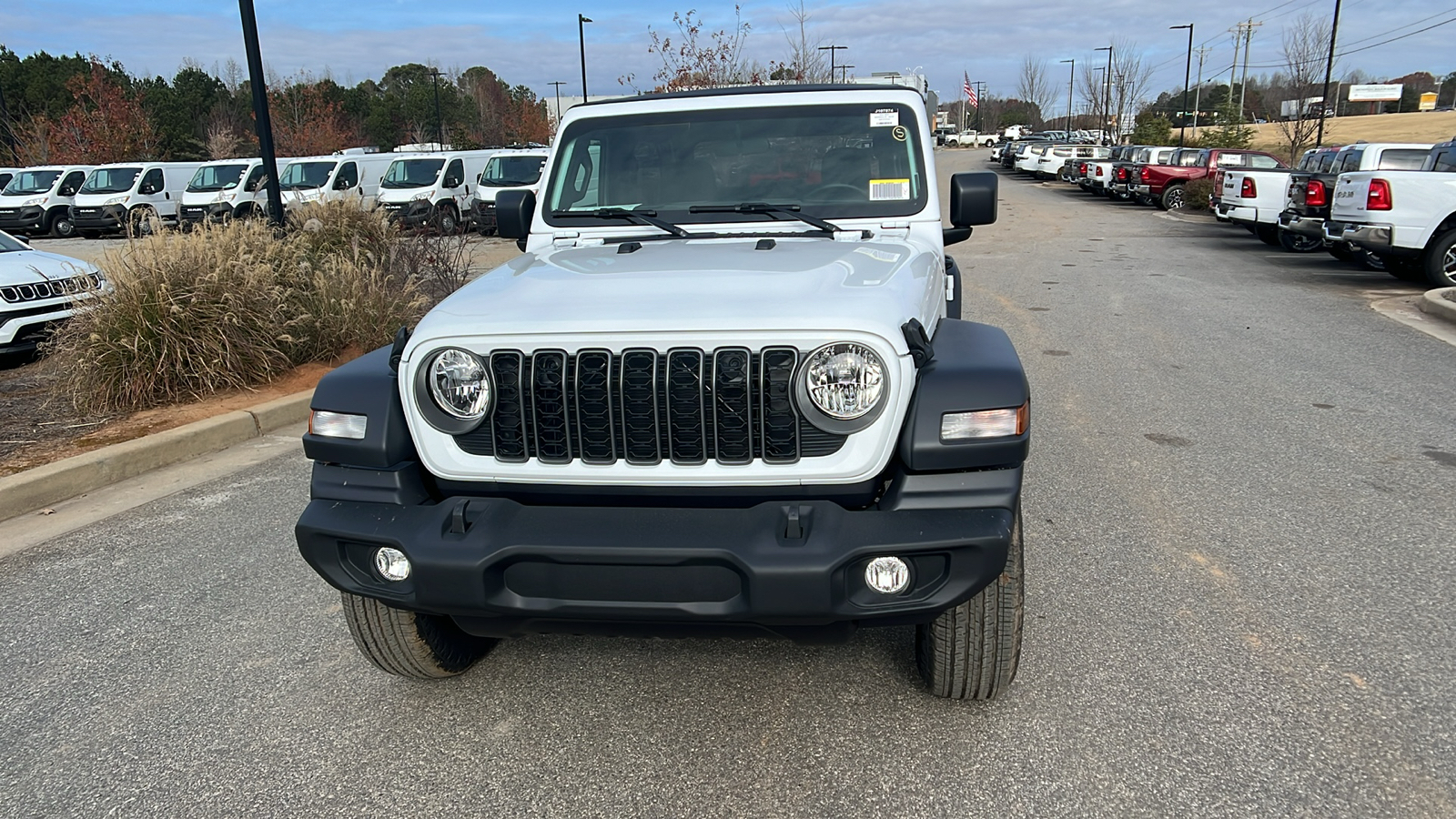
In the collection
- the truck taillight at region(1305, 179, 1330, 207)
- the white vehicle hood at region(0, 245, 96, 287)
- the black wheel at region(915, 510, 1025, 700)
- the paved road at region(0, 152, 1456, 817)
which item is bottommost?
the paved road at region(0, 152, 1456, 817)

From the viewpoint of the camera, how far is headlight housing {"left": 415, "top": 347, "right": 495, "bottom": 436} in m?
2.70

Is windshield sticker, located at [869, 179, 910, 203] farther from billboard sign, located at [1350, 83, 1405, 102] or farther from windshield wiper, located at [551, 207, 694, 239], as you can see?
billboard sign, located at [1350, 83, 1405, 102]

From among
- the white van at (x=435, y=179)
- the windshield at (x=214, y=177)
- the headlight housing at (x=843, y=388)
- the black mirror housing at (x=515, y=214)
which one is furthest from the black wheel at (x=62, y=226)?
the headlight housing at (x=843, y=388)

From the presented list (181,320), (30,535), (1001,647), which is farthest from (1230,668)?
(181,320)

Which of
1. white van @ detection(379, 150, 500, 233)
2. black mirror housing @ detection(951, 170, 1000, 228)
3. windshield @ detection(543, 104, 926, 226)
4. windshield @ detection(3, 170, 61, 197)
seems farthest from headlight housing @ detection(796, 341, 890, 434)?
windshield @ detection(3, 170, 61, 197)

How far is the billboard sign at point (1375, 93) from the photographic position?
86.2 m

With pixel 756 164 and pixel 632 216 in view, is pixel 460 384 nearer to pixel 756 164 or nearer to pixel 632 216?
pixel 632 216

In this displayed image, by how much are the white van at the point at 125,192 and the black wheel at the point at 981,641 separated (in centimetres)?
2547

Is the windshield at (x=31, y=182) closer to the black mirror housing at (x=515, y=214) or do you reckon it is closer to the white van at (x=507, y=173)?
the white van at (x=507, y=173)

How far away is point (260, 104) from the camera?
9062mm

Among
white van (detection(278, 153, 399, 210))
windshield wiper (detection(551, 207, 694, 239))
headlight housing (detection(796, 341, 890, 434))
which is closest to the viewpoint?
headlight housing (detection(796, 341, 890, 434))

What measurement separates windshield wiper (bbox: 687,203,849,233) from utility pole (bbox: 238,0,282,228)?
647 centimetres

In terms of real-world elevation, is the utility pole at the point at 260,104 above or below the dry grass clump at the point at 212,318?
above

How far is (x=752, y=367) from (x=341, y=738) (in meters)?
1.74
